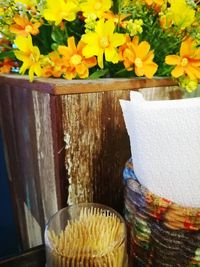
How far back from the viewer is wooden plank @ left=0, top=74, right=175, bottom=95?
0.62 metres

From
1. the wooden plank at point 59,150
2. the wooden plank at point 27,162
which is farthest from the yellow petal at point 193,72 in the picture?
the wooden plank at point 27,162

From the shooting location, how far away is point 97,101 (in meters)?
0.67

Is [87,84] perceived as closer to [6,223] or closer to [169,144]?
[169,144]

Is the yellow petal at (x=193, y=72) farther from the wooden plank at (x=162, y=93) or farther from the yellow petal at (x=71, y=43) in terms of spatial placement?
the yellow petal at (x=71, y=43)

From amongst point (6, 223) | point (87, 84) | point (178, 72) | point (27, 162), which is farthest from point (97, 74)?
point (6, 223)

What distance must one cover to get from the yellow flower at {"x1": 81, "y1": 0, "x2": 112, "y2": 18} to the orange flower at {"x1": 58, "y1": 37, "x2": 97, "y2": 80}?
0.23 ft

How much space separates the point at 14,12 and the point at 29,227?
0.85m

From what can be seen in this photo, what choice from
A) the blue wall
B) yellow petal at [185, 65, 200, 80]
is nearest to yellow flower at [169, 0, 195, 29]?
yellow petal at [185, 65, 200, 80]

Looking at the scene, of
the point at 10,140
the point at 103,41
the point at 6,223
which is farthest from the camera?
the point at 6,223

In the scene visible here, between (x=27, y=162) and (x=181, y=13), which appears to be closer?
(x=181, y=13)

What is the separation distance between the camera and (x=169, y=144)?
493 millimetres

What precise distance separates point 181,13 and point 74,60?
0.27 metres

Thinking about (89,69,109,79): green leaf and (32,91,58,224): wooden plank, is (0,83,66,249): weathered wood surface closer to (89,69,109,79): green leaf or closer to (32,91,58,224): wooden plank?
(32,91,58,224): wooden plank

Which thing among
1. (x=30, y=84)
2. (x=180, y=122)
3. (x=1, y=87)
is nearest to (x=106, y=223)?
(x=180, y=122)
